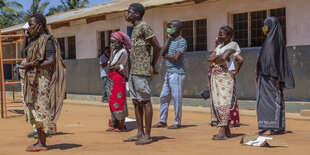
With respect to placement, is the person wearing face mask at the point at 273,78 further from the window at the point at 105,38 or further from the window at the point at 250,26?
the window at the point at 105,38

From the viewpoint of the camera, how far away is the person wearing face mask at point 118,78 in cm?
770

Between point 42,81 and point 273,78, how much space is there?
3517 millimetres

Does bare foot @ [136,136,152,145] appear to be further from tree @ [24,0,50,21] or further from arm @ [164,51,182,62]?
tree @ [24,0,50,21]

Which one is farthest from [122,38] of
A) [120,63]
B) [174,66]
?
[174,66]

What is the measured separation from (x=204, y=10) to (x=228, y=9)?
3.01 feet

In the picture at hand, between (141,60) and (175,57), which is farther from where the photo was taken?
(175,57)

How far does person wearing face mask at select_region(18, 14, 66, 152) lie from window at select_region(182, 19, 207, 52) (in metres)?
8.64

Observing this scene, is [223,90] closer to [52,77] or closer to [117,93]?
[117,93]

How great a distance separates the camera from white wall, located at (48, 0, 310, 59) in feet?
37.5

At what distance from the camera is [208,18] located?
44.7 ft

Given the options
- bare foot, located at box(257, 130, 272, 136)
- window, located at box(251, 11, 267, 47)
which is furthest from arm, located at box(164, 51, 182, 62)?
window, located at box(251, 11, 267, 47)

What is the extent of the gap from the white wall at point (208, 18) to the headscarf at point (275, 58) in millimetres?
4460

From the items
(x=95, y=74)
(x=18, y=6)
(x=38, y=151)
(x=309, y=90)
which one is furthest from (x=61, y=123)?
(x=18, y=6)

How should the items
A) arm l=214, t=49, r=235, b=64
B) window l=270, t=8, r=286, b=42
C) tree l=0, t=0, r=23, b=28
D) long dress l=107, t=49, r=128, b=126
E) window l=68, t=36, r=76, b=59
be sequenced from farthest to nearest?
tree l=0, t=0, r=23, b=28
window l=68, t=36, r=76, b=59
window l=270, t=8, r=286, b=42
long dress l=107, t=49, r=128, b=126
arm l=214, t=49, r=235, b=64
